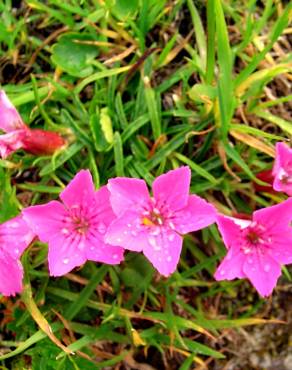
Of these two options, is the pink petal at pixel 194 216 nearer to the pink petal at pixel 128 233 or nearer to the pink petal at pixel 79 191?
the pink petal at pixel 128 233

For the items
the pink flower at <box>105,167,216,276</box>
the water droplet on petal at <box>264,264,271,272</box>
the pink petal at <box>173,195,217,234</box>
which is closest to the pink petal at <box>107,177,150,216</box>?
the pink flower at <box>105,167,216,276</box>

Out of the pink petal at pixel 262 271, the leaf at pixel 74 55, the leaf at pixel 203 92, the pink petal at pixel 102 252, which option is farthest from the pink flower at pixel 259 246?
the leaf at pixel 74 55

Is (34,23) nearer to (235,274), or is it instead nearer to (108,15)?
(108,15)

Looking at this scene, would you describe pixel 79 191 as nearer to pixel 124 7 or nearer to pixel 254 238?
pixel 254 238

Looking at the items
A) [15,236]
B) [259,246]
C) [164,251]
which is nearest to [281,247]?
[259,246]

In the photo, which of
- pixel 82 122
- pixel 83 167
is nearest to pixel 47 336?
pixel 83 167

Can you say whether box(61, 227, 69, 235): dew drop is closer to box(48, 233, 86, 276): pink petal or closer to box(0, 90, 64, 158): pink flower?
box(48, 233, 86, 276): pink petal
